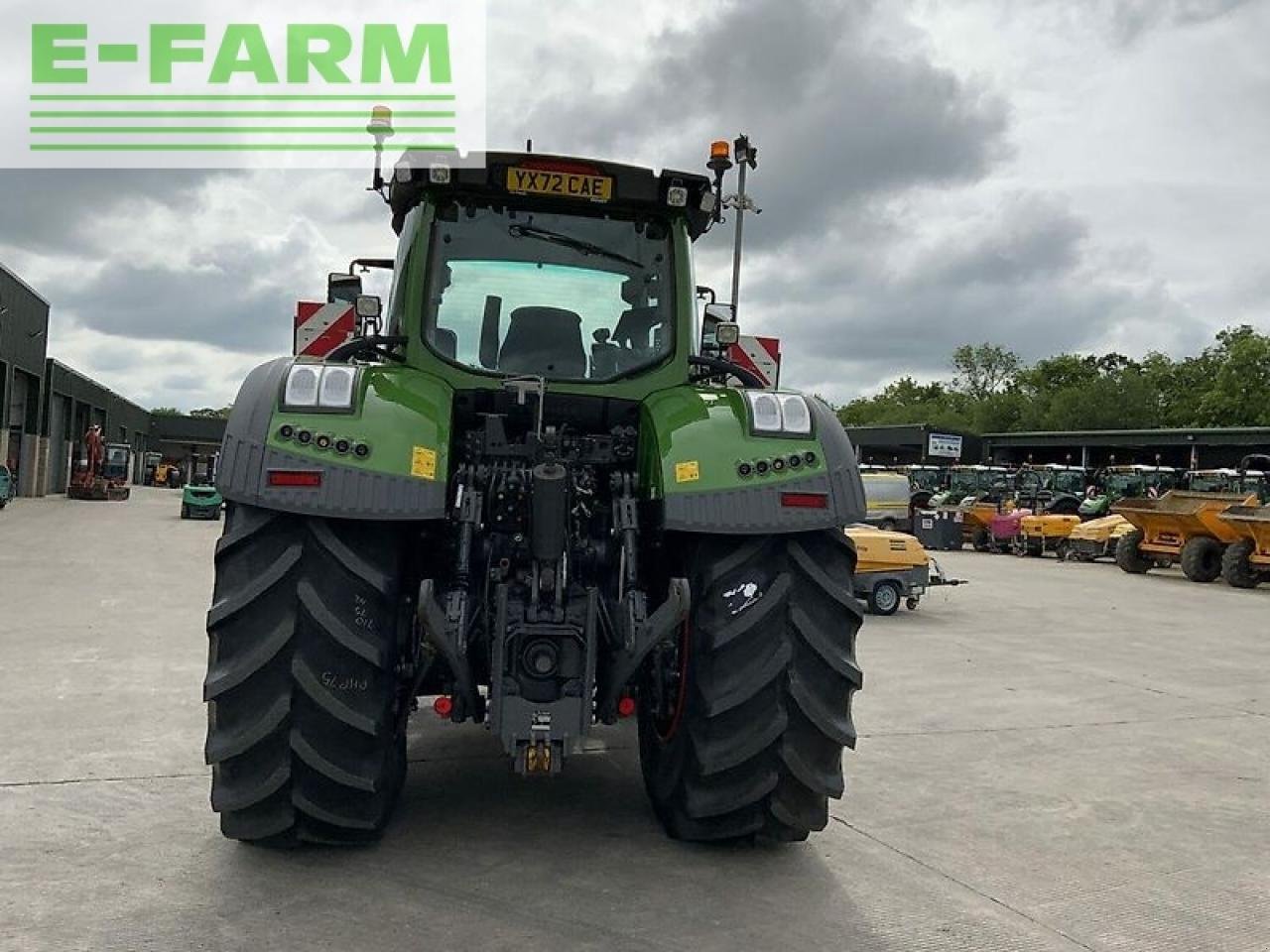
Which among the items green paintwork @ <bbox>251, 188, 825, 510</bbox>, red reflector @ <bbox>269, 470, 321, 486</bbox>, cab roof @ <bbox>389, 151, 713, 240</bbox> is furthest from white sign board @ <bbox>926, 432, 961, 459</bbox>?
red reflector @ <bbox>269, 470, 321, 486</bbox>

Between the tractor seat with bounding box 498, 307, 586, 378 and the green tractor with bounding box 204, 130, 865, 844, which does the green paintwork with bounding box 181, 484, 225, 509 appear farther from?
the green tractor with bounding box 204, 130, 865, 844

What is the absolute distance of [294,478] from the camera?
3.87 m

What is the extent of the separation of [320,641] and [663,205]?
7.75 feet

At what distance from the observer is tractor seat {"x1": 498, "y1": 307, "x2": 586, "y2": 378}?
4898 mm

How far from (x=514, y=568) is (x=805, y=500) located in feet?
3.79

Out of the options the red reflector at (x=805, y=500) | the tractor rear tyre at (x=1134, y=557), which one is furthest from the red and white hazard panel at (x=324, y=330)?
the tractor rear tyre at (x=1134, y=557)

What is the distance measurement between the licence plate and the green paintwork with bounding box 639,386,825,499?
1.00 m

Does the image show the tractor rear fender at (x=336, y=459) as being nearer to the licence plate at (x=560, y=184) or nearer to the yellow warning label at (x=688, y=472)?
the yellow warning label at (x=688, y=472)

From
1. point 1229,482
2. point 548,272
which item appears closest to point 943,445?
point 1229,482

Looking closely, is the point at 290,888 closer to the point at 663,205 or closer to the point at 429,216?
the point at 429,216

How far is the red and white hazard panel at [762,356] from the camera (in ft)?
27.5

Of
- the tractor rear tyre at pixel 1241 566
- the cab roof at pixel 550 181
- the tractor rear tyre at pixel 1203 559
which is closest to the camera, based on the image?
the cab roof at pixel 550 181

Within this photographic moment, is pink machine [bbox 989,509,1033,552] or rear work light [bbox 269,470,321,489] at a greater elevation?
rear work light [bbox 269,470,321,489]

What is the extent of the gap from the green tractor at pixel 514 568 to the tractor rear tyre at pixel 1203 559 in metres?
→ 21.3
